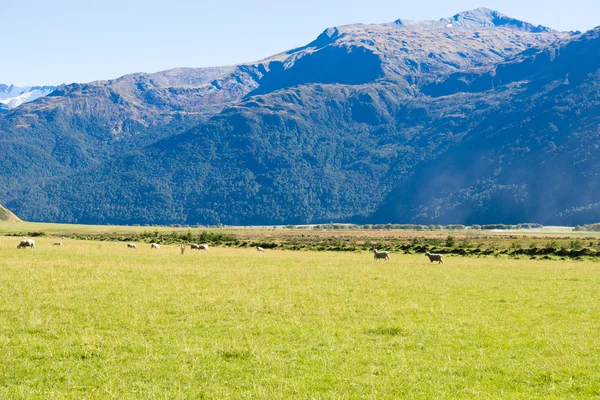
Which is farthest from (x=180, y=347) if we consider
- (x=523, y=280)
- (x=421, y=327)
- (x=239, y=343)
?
(x=523, y=280)

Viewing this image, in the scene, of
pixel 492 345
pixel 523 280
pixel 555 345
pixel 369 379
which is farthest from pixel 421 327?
pixel 523 280

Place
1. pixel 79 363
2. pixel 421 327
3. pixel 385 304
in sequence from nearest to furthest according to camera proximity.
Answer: pixel 79 363, pixel 421 327, pixel 385 304

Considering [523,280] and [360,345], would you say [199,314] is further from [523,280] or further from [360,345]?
[523,280]

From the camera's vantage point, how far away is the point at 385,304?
24.2 m

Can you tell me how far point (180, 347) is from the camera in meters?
16.2

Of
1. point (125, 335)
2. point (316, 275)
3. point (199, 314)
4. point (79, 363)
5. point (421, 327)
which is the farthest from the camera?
point (316, 275)

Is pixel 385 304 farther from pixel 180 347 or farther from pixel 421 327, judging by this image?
pixel 180 347

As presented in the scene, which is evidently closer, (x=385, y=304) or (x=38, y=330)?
(x=38, y=330)

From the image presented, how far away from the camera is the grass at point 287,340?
43.5 feet

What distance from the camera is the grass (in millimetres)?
13273

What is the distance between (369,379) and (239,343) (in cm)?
465

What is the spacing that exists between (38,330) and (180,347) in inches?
191

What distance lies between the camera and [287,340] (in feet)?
57.6

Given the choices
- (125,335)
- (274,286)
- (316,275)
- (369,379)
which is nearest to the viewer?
(369,379)
